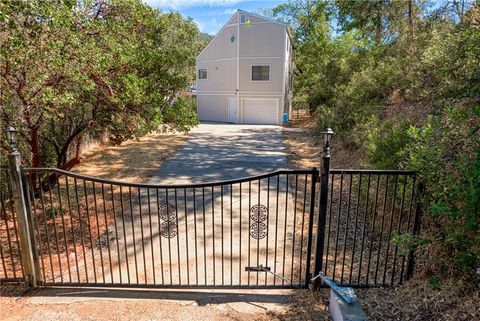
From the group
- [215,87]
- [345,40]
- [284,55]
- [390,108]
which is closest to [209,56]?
[215,87]

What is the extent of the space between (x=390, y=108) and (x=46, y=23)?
7.29 m

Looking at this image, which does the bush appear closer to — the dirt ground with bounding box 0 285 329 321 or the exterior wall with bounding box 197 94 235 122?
the dirt ground with bounding box 0 285 329 321

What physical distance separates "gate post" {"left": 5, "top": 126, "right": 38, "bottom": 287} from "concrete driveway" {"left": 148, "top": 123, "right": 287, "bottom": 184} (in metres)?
4.31

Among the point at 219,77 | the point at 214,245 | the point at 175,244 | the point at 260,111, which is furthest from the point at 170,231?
the point at 219,77

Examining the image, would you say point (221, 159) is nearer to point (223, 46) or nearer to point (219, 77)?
point (219, 77)

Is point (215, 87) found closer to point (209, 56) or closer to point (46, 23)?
point (209, 56)

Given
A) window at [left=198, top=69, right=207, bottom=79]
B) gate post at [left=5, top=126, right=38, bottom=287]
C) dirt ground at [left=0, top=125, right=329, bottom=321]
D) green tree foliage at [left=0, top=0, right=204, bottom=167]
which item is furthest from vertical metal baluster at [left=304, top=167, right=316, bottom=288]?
window at [left=198, top=69, right=207, bottom=79]

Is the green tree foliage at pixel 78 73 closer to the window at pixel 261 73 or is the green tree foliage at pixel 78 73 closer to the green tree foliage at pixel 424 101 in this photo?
the green tree foliage at pixel 424 101

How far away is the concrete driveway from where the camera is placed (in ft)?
25.7

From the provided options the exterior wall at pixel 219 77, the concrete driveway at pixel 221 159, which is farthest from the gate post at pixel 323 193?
the exterior wall at pixel 219 77

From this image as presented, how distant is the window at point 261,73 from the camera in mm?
20041

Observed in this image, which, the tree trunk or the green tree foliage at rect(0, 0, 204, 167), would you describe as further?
the tree trunk

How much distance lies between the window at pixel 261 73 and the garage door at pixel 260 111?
138 centimetres

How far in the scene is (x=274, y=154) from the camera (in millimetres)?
10609
